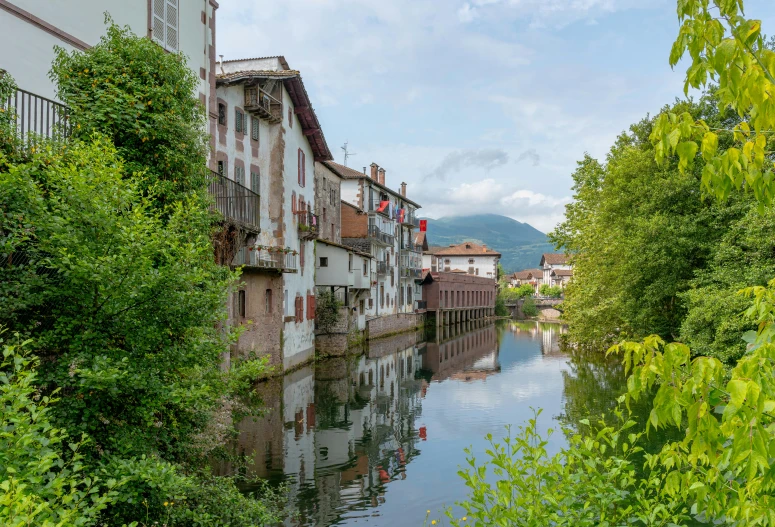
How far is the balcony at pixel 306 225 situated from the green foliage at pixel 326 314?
16.2 feet

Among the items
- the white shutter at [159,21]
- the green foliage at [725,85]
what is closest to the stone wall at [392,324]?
the white shutter at [159,21]

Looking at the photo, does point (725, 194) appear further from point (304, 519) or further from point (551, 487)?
point (304, 519)

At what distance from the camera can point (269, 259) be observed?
2694 cm

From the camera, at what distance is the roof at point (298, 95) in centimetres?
2534

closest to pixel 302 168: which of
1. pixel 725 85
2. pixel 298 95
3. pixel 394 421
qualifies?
pixel 298 95

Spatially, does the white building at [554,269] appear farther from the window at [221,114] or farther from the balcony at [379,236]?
the window at [221,114]

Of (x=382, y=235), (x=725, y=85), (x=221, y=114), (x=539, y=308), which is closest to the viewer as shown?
(x=725, y=85)

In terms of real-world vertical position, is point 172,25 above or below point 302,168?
above

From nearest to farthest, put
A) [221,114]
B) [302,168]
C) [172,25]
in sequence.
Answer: [172,25] < [221,114] < [302,168]

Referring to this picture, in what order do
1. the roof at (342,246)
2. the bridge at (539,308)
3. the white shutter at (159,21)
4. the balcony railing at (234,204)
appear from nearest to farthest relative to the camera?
the white shutter at (159,21), the balcony railing at (234,204), the roof at (342,246), the bridge at (539,308)

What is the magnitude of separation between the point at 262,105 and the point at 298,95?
11.2ft

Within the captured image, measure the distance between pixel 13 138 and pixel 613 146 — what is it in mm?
30744

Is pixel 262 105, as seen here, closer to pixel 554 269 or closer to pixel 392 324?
pixel 392 324

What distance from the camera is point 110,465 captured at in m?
6.33
